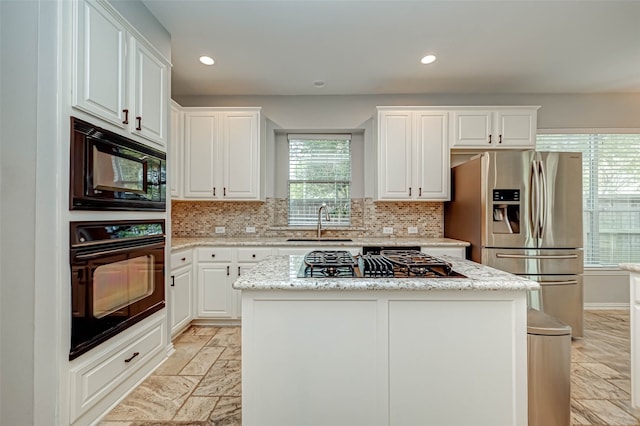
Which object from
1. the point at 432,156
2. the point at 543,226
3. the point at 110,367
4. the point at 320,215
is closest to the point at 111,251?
the point at 110,367

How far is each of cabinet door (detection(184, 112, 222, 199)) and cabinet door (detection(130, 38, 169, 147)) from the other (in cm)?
104

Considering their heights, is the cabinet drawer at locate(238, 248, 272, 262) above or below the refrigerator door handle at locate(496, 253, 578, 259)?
below

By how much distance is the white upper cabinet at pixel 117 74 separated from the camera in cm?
159

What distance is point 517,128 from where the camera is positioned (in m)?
3.46

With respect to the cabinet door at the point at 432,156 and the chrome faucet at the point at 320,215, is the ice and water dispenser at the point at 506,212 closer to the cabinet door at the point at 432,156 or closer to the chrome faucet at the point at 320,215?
the cabinet door at the point at 432,156

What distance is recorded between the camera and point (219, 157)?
3.51m

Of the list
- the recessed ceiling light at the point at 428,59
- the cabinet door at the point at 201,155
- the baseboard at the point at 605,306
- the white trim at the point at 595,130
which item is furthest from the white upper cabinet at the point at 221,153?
the baseboard at the point at 605,306

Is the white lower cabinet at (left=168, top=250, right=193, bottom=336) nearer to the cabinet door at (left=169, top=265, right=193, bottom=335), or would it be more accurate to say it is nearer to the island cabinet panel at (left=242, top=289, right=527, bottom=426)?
the cabinet door at (left=169, top=265, right=193, bottom=335)

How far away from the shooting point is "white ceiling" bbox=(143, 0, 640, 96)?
7.38 feet

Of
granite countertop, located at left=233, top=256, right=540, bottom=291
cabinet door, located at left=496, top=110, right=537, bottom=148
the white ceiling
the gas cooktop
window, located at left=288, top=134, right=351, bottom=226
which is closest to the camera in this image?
granite countertop, located at left=233, top=256, right=540, bottom=291

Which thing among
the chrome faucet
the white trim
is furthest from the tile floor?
the white trim

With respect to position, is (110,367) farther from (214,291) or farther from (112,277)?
(214,291)

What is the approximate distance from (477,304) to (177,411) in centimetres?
186

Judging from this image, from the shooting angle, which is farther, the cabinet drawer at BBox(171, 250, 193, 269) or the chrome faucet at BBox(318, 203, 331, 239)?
the chrome faucet at BBox(318, 203, 331, 239)
